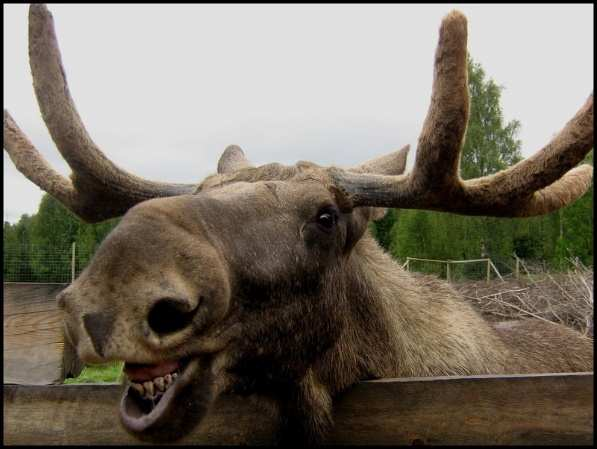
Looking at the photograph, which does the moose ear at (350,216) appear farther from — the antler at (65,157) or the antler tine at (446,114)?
the antler at (65,157)

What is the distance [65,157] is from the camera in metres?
2.97

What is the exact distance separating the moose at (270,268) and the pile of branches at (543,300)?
4.80 metres

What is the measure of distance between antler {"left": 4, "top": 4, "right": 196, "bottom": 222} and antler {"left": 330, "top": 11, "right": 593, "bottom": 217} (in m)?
1.15

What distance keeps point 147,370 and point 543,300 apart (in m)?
8.49

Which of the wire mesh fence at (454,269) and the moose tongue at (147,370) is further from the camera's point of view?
the wire mesh fence at (454,269)

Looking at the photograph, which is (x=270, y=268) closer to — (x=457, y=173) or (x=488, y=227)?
(x=457, y=173)

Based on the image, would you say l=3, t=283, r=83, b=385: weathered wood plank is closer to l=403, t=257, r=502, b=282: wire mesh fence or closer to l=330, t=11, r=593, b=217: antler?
l=330, t=11, r=593, b=217: antler

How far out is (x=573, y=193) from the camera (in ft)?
9.14

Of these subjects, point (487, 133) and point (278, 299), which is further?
point (487, 133)

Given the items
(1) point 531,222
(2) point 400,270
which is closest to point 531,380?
(2) point 400,270

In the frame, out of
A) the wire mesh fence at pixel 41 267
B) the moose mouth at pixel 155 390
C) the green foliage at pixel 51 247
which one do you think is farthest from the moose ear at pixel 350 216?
the wire mesh fence at pixel 41 267

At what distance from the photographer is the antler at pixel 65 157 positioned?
2768 mm

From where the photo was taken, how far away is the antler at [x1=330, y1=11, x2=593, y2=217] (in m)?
2.26

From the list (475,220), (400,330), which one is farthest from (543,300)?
(475,220)
